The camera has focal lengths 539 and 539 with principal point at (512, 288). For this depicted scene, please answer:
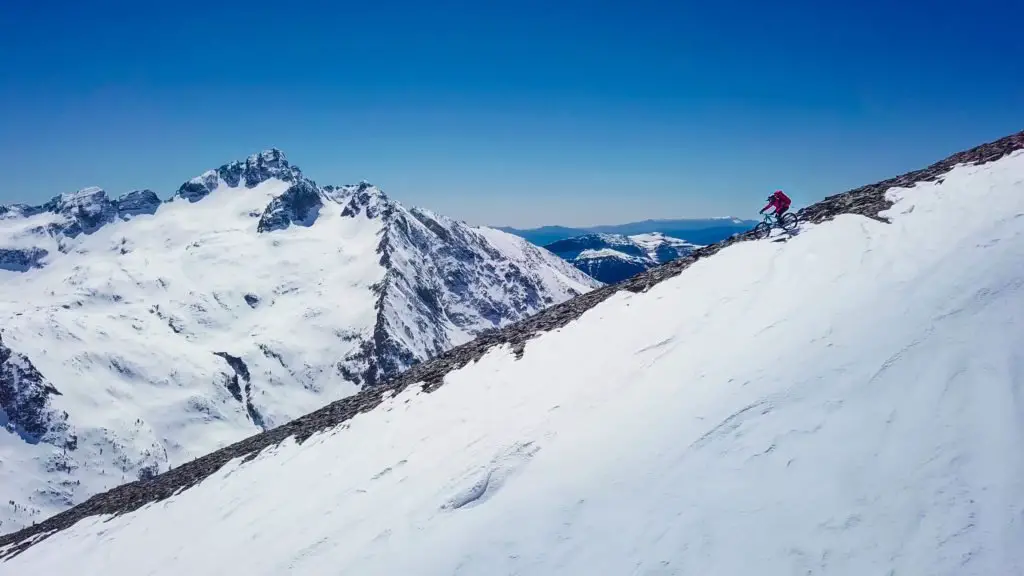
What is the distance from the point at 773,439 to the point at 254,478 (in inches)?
704

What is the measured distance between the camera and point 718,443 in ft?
40.1

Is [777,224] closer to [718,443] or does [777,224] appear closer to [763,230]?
[763,230]

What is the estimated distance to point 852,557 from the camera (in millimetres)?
9289

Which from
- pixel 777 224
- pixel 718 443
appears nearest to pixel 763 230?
pixel 777 224

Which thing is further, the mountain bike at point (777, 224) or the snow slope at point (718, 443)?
the mountain bike at point (777, 224)

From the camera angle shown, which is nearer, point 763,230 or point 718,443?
point 718,443

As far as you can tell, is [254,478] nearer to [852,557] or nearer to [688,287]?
[688,287]

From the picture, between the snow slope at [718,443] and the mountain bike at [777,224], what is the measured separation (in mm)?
1383

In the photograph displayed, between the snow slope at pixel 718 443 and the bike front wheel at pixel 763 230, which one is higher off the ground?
the bike front wheel at pixel 763 230

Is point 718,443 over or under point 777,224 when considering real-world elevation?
under

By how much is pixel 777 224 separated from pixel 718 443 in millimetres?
13507

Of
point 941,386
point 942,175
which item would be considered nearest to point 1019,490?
point 941,386

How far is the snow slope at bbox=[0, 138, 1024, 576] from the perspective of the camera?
32.8 ft

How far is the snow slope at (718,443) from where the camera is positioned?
32.8 feet
